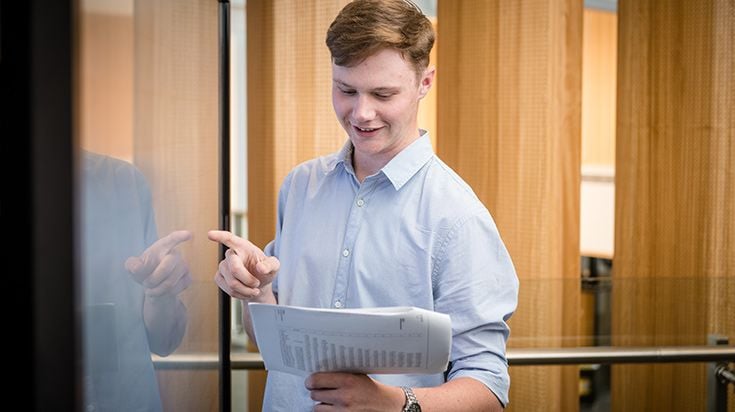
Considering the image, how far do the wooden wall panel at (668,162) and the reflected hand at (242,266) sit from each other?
1689 mm

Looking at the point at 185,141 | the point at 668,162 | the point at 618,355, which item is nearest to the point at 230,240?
the point at 185,141

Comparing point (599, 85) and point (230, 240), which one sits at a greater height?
point (599, 85)

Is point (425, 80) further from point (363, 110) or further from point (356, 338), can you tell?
point (356, 338)

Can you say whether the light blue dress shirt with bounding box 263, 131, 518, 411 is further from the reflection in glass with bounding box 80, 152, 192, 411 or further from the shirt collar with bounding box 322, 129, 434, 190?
the reflection in glass with bounding box 80, 152, 192, 411

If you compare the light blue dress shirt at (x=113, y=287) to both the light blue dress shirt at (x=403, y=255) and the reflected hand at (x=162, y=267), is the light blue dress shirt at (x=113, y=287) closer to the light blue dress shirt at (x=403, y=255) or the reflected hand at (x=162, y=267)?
the reflected hand at (x=162, y=267)

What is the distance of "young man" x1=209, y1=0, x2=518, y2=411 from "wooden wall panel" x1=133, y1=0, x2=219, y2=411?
97 millimetres

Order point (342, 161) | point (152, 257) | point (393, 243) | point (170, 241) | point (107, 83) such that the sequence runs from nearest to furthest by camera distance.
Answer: point (107, 83), point (152, 257), point (170, 241), point (393, 243), point (342, 161)

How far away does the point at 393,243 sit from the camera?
1562 mm

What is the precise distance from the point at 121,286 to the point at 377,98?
75 centimetres

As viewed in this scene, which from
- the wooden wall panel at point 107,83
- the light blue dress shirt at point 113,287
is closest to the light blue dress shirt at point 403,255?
the light blue dress shirt at point 113,287

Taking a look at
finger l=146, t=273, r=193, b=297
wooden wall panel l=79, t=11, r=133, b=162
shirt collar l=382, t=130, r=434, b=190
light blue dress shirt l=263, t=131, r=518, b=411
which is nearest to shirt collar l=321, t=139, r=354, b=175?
light blue dress shirt l=263, t=131, r=518, b=411

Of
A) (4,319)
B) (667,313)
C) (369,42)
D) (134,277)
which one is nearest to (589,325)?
(667,313)

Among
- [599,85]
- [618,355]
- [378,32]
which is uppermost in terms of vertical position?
[599,85]

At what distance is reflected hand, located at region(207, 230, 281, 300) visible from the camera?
4.82 feet
